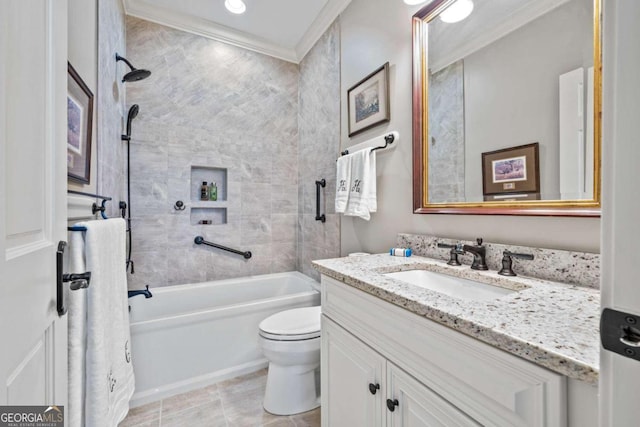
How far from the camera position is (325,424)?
121cm

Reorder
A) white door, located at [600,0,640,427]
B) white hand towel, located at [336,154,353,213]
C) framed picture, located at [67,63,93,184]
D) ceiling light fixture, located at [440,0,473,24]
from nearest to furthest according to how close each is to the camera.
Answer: white door, located at [600,0,640,427] < framed picture, located at [67,63,93,184] < ceiling light fixture, located at [440,0,473,24] < white hand towel, located at [336,154,353,213]

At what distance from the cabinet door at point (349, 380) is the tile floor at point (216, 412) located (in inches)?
18.1

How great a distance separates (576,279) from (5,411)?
1398 millimetres

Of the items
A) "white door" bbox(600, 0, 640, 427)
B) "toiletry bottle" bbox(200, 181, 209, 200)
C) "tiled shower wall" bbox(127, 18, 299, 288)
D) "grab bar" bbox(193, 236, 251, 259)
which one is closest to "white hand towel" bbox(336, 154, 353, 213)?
"tiled shower wall" bbox(127, 18, 299, 288)

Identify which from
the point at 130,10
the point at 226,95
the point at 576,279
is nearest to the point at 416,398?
the point at 576,279

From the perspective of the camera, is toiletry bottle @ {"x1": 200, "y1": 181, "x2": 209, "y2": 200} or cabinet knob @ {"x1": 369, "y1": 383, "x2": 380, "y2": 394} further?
toiletry bottle @ {"x1": 200, "y1": 181, "x2": 209, "y2": 200}

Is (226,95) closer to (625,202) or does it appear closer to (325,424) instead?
(325,424)

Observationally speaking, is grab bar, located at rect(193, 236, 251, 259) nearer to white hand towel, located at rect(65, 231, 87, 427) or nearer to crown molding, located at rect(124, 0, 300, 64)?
white hand towel, located at rect(65, 231, 87, 427)

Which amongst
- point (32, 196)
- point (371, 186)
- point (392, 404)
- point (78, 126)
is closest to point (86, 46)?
point (78, 126)

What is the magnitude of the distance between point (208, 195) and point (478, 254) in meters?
2.19

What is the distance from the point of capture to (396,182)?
5.32ft

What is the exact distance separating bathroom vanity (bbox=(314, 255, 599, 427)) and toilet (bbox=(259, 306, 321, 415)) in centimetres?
35

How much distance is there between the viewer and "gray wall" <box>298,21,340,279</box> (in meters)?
2.24

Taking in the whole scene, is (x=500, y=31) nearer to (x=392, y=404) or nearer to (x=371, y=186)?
(x=371, y=186)
